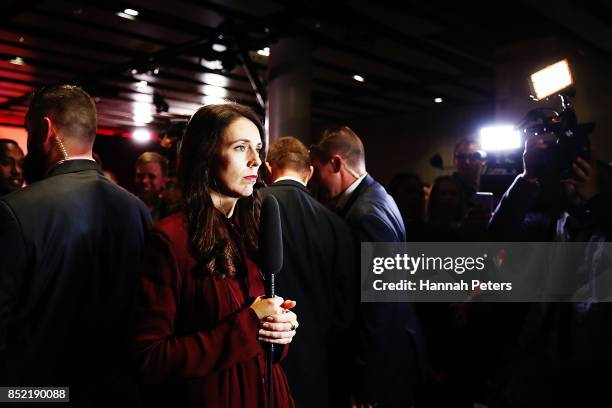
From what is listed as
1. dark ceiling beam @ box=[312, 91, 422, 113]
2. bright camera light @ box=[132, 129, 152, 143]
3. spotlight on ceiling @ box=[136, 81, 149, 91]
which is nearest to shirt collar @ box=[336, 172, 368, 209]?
spotlight on ceiling @ box=[136, 81, 149, 91]

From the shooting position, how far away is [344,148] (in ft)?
8.18

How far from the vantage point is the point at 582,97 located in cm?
599

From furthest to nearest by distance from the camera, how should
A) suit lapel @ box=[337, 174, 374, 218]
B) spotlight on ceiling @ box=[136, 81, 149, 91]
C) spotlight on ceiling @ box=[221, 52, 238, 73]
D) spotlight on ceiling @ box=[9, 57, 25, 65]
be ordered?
1. spotlight on ceiling @ box=[136, 81, 149, 91]
2. spotlight on ceiling @ box=[9, 57, 25, 65]
3. spotlight on ceiling @ box=[221, 52, 238, 73]
4. suit lapel @ box=[337, 174, 374, 218]

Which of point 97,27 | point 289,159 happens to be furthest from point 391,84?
point 289,159

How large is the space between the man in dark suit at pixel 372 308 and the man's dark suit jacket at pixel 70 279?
37.8 inches

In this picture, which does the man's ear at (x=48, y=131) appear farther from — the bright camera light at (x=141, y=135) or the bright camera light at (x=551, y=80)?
the bright camera light at (x=141, y=135)

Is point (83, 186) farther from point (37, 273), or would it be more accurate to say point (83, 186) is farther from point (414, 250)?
point (414, 250)

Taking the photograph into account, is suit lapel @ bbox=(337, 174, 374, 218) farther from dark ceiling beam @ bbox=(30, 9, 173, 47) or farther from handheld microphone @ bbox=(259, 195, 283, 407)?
dark ceiling beam @ bbox=(30, 9, 173, 47)

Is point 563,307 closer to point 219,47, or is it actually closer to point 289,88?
point 289,88

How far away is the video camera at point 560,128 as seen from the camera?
2.08 m

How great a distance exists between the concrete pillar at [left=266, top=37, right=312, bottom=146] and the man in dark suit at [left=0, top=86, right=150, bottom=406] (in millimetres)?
4891

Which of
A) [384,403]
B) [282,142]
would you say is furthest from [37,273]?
[384,403]

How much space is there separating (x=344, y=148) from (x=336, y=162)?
81mm

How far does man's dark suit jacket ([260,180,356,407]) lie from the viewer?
1.92 meters
